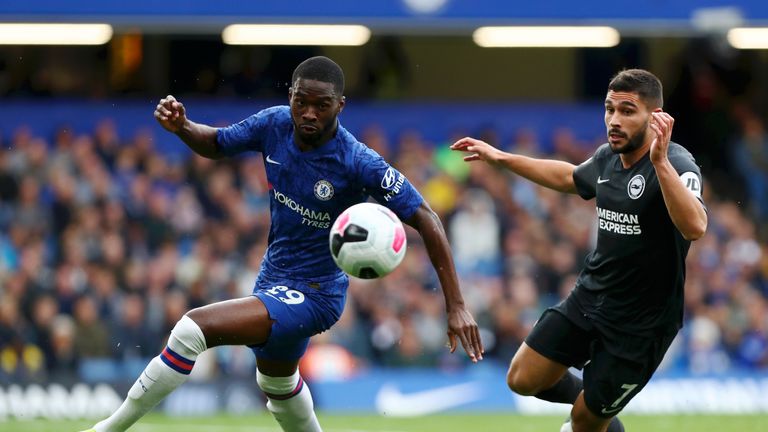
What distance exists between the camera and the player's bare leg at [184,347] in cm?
733

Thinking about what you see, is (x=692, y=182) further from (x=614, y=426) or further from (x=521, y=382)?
(x=614, y=426)

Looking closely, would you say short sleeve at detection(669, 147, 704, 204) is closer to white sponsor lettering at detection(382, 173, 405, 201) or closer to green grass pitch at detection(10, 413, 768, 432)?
white sponsor lettering at detection(382, 173, 405, 201)

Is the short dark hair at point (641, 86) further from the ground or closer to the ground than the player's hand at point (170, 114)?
further from the ground

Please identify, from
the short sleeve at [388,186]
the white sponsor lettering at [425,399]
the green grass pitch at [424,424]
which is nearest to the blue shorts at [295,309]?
the short sleeve at [388,186]

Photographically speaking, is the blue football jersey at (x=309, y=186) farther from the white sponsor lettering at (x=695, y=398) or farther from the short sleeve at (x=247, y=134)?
the white sponsor lettering at (x=695, y=398)

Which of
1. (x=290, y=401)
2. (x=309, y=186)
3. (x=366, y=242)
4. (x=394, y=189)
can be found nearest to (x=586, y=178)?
(x=394, y=189)

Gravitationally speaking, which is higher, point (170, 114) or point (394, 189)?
point (170, 114)

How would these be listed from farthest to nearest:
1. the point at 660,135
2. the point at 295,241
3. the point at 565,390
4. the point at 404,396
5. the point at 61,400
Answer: the point at 404,396
the point at 61,400
the point at 565,390
the point at 295,241
the point at 660,135

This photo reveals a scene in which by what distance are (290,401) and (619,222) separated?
7.57 ft

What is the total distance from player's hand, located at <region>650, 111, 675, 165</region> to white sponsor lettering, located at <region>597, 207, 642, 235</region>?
66 centimetres

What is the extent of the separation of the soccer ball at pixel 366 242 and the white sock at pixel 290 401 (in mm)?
1052

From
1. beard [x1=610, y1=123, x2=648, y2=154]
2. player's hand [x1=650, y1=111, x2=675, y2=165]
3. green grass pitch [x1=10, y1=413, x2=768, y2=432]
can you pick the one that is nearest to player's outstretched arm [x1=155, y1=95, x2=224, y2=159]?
beard [x1=610, y1=123, x2=648, y2=154]

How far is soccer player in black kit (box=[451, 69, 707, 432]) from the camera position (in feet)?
24.2

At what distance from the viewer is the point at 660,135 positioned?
6781mm
